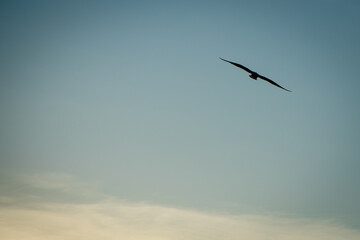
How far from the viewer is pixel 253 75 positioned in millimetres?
77500

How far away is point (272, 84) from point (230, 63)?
283 inches

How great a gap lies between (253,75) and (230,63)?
4.65 metres

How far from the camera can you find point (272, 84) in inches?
3086

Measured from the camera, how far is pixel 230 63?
74.1 meters

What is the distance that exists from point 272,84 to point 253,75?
8.98ft
